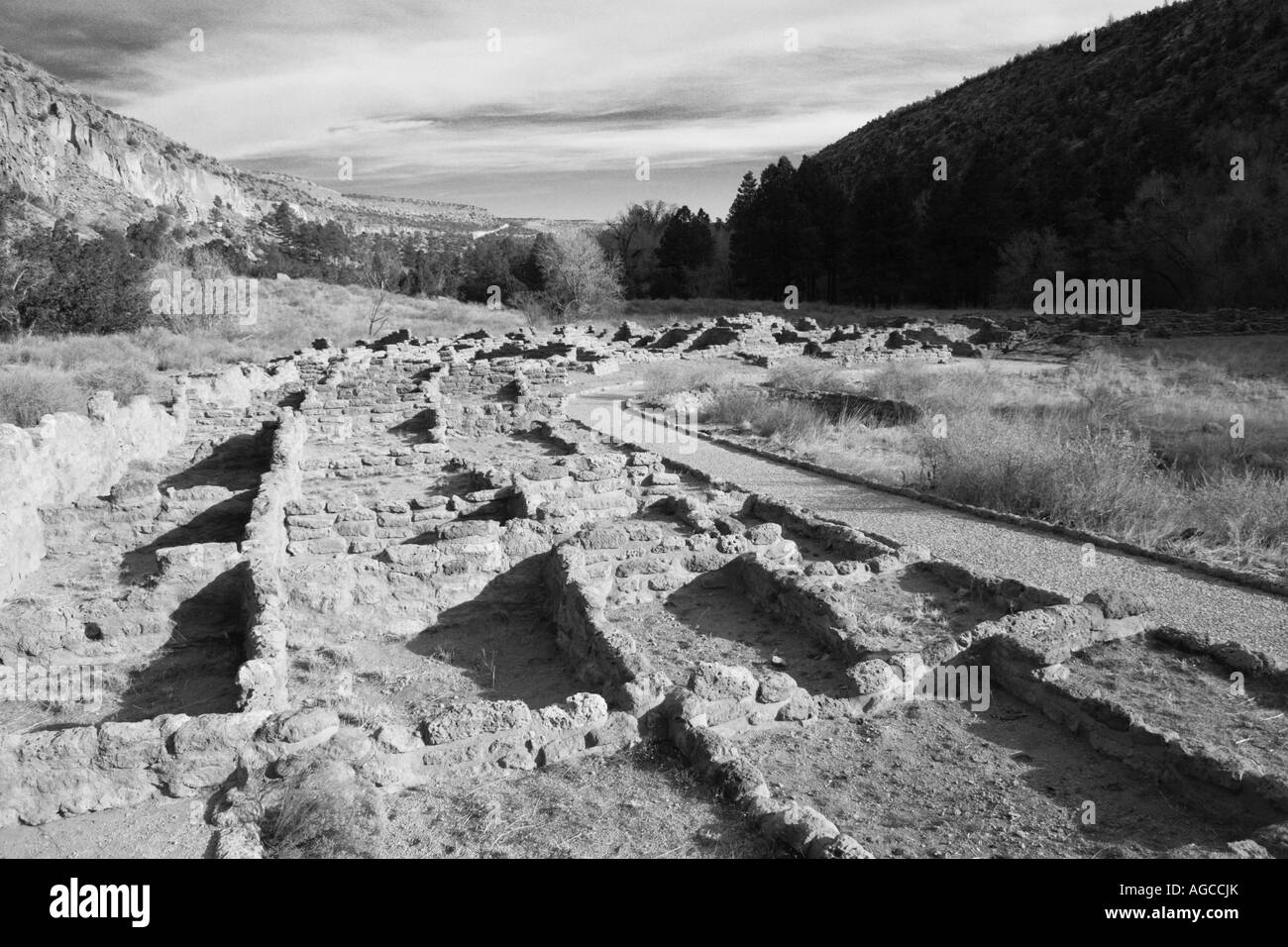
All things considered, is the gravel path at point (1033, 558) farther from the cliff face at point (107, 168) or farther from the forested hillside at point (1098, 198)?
the cliff face at point (107, 168)

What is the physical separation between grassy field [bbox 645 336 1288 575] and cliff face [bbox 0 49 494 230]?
43.5 metres

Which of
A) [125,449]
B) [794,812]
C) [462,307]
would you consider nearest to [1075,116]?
[462,307]

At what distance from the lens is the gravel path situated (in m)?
6.45

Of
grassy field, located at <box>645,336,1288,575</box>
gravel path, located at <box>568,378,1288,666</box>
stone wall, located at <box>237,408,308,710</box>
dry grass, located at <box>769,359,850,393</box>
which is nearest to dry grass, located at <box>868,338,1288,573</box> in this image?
grassy field, located at <box>645,336,1288,575</box>

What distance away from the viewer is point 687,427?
15344 mm

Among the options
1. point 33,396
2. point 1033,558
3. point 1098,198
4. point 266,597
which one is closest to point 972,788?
point 1033,558

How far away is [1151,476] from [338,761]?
971 cm

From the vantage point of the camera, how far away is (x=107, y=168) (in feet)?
255

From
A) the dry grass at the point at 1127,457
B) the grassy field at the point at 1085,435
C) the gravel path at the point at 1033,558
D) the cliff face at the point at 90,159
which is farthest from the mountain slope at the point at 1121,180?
the cliff face at the point at 90,159

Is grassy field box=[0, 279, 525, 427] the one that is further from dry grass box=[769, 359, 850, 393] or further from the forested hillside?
the forested hillside

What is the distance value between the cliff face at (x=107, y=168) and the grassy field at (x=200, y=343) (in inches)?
660

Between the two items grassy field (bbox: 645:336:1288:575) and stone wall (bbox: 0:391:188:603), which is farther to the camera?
grassy field (bbox: 645:336:1288:575)

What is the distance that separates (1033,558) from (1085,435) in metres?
4.61

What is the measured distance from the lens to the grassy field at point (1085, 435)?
347 inches
